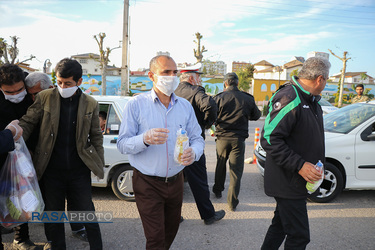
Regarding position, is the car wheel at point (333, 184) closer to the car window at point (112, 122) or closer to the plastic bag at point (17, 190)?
the car window at point (112, 122)

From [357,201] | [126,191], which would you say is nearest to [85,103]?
[126,191]

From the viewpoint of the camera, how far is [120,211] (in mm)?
4184

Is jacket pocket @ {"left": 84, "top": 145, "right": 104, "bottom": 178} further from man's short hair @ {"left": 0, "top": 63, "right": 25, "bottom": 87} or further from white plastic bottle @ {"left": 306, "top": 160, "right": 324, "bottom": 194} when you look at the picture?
white plastic bottle @ {"left": 306, "top": 160, "right": 324, "bottom": 194}

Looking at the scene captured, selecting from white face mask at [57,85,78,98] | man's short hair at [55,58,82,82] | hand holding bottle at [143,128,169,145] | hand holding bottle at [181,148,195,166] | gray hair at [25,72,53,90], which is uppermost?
man's short hair at [55,58,82,82]

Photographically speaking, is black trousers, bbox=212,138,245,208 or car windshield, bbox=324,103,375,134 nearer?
black trousers, bbox=212,138,245,208

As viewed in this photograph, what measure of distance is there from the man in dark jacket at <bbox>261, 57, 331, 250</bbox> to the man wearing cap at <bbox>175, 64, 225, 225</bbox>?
139cm

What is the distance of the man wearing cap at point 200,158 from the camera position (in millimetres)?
3727

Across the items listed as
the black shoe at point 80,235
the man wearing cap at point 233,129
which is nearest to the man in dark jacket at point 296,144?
the man wearing cap at point 233,129

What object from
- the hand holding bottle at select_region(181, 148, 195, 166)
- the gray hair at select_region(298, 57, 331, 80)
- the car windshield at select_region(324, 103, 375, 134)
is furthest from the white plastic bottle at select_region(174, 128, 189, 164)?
the car windshield at select_region(324, 103, 375, 134)

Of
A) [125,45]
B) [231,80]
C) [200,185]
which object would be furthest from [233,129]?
[125,45]

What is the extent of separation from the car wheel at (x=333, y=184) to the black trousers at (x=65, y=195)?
3472mm

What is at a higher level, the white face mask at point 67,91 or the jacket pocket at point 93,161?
the white face mask at point 67,91

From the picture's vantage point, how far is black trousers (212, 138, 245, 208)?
434 cm

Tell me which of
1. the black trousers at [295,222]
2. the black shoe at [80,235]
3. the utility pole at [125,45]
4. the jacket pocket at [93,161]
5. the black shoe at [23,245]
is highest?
the utility pole at [125,45]
